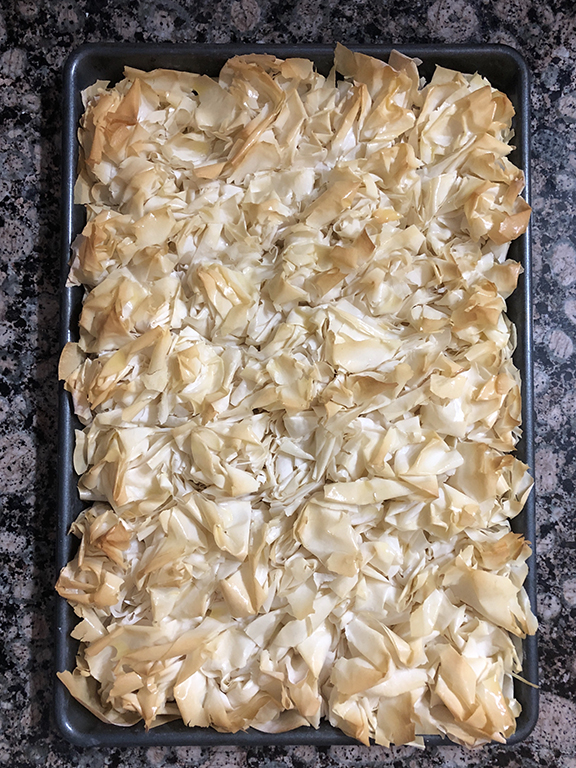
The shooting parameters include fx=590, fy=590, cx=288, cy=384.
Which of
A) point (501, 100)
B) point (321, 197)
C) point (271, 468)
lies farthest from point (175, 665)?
point (501, 100)

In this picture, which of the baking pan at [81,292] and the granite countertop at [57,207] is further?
the granite countertop at [57,207]

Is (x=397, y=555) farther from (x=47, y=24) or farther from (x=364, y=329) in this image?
(x=47, y=24)

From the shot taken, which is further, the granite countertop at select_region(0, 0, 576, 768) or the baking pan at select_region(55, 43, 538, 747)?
the granite countertop at select_region(0, 0, 576, 768)

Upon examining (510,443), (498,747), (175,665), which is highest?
(510,443)
